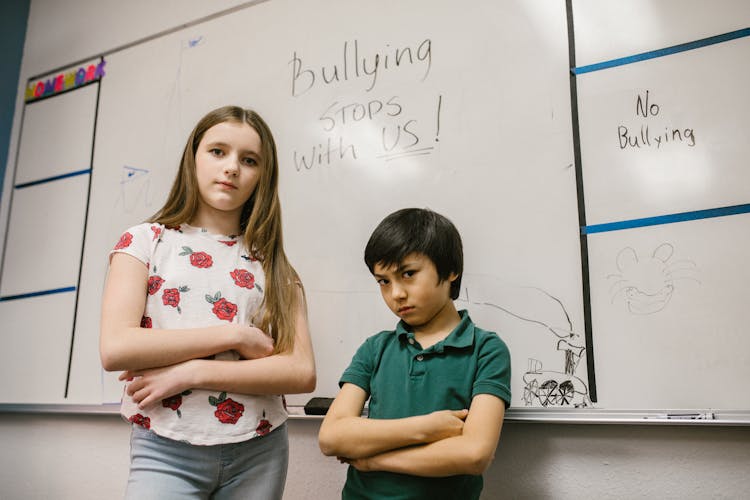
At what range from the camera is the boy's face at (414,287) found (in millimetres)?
1059

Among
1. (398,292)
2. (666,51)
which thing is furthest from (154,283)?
(666,51)

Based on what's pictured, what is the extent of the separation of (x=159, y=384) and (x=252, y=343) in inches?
6.7

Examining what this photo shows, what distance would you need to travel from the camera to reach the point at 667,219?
4.04 ft

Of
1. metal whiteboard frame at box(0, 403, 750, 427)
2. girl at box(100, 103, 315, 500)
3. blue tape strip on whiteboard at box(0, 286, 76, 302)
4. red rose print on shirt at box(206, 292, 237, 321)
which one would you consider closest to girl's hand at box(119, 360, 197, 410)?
girl at box(100, 103, 315, 500)

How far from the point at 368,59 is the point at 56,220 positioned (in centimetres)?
131

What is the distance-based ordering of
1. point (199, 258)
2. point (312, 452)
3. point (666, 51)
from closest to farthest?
point (199, 258), point (666, 51), point (312, 452)

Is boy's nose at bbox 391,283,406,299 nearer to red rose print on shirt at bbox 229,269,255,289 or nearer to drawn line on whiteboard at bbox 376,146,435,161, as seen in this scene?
red rose print on shirt at bbox 229,269,255,289

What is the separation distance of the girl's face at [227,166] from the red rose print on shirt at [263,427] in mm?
428

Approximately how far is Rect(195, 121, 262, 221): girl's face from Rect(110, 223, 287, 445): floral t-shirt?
0.24 ft

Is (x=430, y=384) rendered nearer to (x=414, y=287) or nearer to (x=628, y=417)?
(x=414, y=287)

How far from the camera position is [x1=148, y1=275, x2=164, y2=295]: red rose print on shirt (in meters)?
1.09

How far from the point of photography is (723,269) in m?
1.17

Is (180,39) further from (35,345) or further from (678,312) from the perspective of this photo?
(678,312)

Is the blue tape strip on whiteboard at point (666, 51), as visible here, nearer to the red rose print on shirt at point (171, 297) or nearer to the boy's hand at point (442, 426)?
the boy's hand at point (442, 426)
